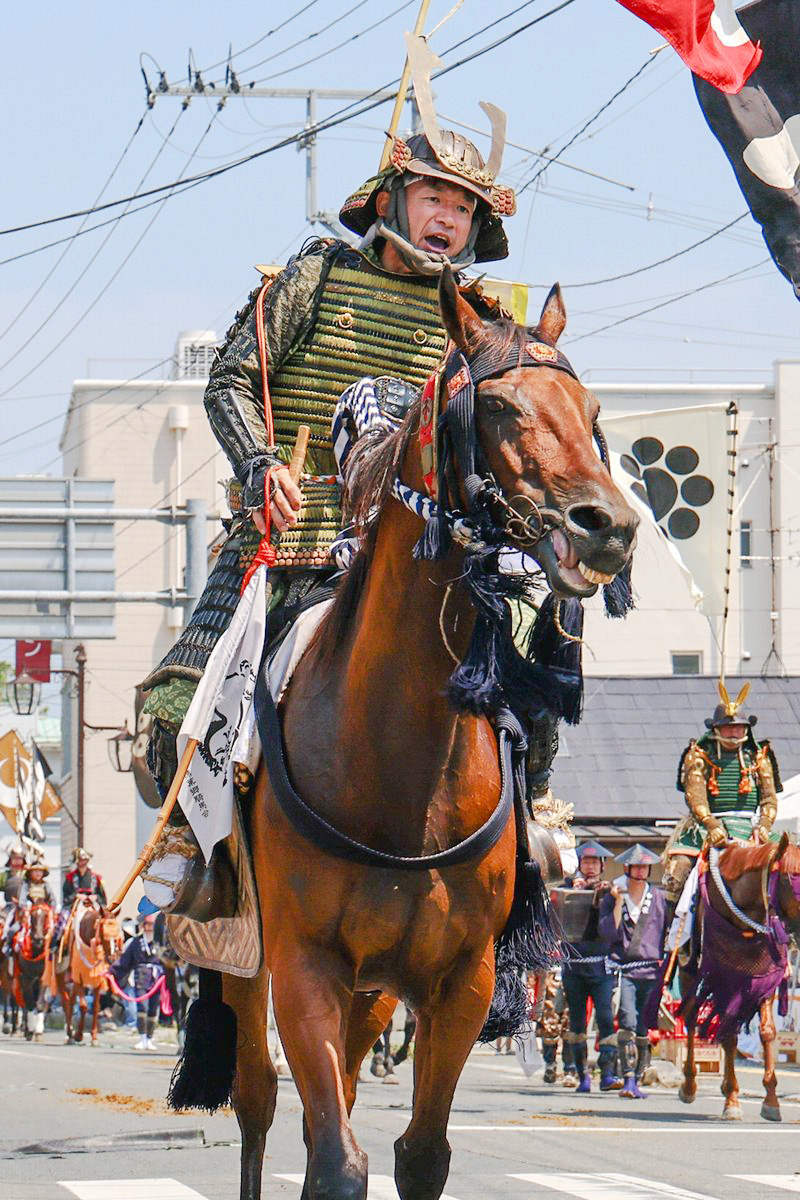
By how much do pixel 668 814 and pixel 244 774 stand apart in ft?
77.6

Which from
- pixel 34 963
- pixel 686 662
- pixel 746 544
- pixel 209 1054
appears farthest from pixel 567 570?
pixel 746 544

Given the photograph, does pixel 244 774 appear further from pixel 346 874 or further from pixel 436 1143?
pixel 436 1143

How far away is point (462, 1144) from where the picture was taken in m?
12.2

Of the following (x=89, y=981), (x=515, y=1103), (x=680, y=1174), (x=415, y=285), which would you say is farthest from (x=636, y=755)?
(x=415, y=285)

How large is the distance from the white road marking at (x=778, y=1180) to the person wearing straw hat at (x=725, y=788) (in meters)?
6.03

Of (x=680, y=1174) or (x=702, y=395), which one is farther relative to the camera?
(x=702, y=395)

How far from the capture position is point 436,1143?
608 cm

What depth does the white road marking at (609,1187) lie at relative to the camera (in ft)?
31.1

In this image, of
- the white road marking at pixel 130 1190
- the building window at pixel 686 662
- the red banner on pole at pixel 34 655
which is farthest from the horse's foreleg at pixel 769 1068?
the red banner on pole at pixel 34 655

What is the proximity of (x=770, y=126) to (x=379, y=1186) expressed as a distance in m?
6.77

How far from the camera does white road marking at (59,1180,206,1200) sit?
30.0 ft

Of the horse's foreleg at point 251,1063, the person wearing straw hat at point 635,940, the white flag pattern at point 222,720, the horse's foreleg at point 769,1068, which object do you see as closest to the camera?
the white flag pattern at point 222,720

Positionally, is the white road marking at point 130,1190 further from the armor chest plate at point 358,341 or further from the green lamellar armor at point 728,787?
the green lamellar armor at point 728,787

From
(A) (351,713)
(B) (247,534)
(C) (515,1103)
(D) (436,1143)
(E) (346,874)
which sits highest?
(B) (247,534)
